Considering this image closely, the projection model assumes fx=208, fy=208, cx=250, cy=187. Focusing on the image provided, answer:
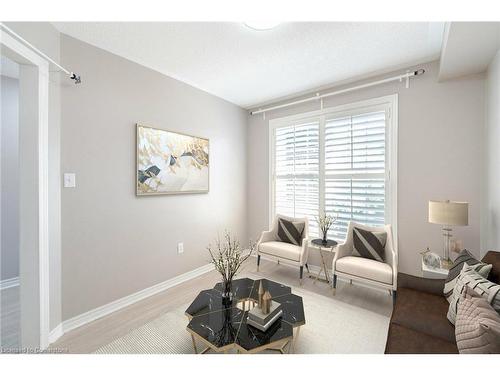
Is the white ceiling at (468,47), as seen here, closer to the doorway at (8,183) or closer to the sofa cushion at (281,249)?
the sofa cushion at (281,249)

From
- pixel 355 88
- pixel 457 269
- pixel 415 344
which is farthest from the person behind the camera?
pixel 355 88

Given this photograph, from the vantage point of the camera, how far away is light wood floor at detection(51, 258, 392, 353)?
1.74 metres

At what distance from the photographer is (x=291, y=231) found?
3.06 meters

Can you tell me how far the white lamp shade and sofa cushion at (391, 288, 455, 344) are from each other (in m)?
0.68

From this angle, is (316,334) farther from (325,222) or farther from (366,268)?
(325,222)

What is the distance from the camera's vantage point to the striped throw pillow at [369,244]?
2396mm

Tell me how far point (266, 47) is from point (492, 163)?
92.4 inches

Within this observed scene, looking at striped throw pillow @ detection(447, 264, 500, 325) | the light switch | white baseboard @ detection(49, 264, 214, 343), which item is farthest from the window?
the light switch

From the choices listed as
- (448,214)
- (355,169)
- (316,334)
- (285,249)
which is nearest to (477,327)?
(316,334)

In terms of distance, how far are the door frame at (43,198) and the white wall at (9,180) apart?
5.82 ft

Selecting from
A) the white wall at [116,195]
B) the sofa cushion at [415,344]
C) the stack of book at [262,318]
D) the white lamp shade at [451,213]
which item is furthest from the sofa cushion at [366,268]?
the white wall at [116,195]

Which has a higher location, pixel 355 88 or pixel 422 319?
pixel 355 88

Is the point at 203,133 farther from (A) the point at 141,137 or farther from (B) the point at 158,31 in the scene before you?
(B) the point at 158,31

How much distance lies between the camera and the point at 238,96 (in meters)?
3.37
